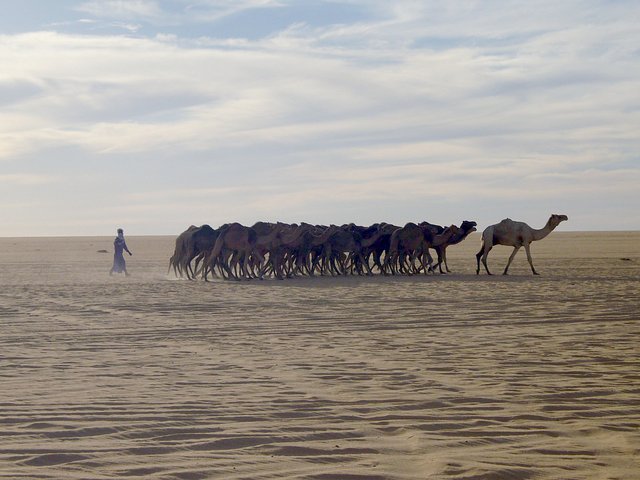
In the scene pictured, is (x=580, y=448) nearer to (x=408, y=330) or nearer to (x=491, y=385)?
(x=491, y=385)

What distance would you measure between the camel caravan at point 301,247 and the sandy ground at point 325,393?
11.3m

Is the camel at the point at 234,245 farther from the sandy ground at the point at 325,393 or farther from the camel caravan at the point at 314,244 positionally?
the sandy ground at the point at 325,393

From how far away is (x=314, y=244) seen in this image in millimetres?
29344

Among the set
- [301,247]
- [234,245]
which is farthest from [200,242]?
[301,247]

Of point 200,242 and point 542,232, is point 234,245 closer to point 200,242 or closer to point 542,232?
point 200,242

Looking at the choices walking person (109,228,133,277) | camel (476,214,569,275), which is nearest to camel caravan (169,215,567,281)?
camel (476,214,569,275)

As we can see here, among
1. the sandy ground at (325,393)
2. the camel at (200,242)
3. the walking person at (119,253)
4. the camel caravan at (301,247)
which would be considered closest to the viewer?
the sandy ground at (325,393)

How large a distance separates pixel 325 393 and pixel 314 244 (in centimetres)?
2137

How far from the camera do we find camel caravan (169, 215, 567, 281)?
90.8 ft

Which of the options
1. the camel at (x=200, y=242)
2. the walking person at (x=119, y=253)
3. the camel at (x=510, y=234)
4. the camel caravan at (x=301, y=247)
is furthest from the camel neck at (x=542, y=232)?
the walking person at (x=119, y=253)

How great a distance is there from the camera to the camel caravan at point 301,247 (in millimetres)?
27672

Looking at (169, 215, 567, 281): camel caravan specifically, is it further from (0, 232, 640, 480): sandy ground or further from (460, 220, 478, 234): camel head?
(0, 232, 640, 480): sandy ground

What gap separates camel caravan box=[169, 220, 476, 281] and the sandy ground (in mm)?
11260

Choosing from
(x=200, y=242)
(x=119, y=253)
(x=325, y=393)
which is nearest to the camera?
(x=325, y=393)
